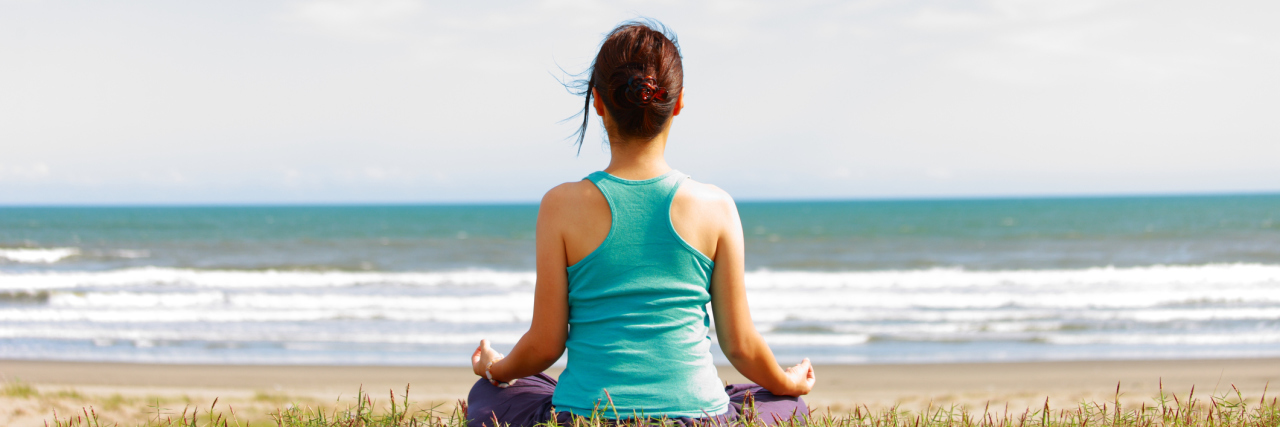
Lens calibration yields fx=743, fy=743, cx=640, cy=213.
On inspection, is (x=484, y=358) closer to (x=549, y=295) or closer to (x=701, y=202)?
(x=549, y=295)

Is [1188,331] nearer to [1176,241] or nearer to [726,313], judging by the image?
[726,313]

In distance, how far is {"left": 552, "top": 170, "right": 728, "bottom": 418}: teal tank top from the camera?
1669 millimetres

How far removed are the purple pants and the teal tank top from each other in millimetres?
156

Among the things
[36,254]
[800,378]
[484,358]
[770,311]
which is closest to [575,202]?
[484,358]

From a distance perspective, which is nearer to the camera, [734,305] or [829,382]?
[734,305]

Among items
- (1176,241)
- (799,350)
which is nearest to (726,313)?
(799,350)

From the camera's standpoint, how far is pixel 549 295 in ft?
5.65

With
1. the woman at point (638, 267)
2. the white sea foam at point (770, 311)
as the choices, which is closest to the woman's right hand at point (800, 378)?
the woman at point (638, 267)

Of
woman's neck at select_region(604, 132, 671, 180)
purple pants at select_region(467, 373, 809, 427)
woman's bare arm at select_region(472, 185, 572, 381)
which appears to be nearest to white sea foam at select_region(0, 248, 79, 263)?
purple pants at select_region(467, 373, 809, 427)

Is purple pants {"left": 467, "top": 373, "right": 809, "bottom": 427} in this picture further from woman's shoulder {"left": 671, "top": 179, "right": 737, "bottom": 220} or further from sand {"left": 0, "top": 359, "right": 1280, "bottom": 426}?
sand {"left": 0, "top": 359, "right": 1280, "bottom": 426}

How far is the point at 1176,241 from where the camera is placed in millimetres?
25312

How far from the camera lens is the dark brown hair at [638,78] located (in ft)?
5.35

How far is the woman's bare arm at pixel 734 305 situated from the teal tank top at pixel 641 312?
0.04 meters

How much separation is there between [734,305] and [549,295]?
1.43 ft
